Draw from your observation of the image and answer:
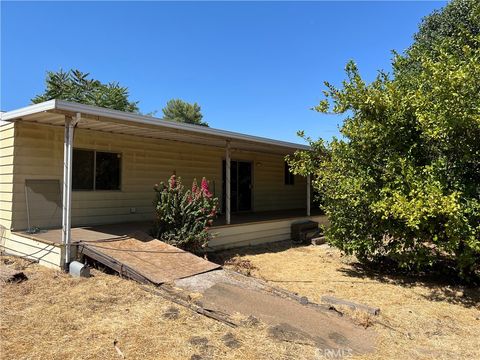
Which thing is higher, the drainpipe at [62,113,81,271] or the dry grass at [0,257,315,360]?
the drainpipe at [62,113,81,271]

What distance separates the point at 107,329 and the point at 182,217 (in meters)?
3.36

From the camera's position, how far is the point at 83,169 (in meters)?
7.96

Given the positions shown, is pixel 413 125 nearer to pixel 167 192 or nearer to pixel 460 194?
pixel 460 194

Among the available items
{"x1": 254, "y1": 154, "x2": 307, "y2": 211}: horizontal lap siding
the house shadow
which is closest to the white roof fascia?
the house shadow

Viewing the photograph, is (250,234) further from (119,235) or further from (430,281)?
(430,281)

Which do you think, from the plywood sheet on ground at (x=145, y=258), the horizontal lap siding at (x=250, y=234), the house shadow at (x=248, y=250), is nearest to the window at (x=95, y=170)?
the plywood sheet on ground at (x=145, y=258)

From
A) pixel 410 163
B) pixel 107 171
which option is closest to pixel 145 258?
pixel 107 171

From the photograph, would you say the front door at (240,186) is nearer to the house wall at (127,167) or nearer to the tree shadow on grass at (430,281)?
the house wall at (127,167)

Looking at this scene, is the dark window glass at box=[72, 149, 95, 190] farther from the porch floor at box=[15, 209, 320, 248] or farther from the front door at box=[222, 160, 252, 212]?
the front door at box=[222, 160, 252, 212]

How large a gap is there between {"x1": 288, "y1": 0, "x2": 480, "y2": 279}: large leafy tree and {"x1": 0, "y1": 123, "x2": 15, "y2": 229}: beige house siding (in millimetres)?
5256

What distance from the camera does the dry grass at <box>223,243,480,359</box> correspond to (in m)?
3.73

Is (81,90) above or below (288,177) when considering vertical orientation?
above

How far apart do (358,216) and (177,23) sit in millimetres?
9093

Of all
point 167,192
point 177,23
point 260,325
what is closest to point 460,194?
point 260,325
